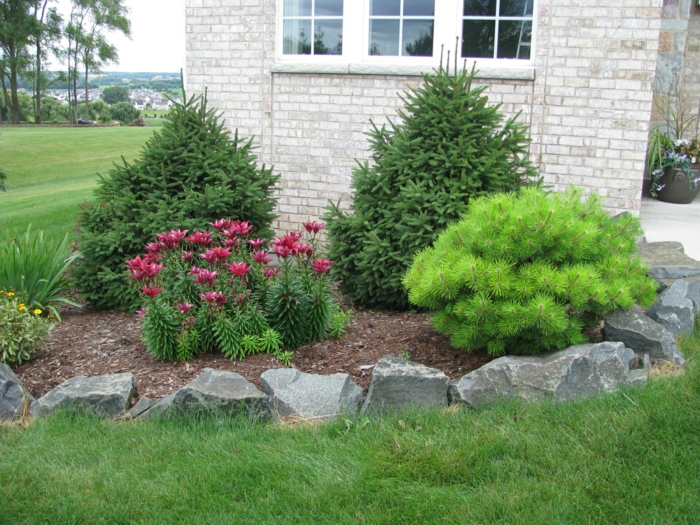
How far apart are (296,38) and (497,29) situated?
2380 millimetres

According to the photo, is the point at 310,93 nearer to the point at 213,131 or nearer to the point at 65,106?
the point at 213,131

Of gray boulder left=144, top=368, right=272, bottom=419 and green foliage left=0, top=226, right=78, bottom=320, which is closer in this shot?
gray boulder left=144, top=368, right=272, bottom=419

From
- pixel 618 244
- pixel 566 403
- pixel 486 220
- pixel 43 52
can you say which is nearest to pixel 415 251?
pixel 486 220

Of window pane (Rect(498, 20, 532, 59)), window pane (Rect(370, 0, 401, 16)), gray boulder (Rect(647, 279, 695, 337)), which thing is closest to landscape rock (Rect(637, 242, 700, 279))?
gray boulder (Rect(647, 279, 695, 337))

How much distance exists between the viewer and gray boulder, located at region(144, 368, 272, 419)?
3.58m

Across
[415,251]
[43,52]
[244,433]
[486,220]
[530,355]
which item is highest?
[43,52]

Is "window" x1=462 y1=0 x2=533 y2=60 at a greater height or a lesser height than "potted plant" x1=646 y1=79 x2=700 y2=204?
greater

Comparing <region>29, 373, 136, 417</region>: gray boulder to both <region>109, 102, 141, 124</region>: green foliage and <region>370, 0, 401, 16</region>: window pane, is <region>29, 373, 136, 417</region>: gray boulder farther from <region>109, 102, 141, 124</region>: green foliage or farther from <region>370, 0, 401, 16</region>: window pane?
<region>109, 102, 141, 124</region>: green foliage

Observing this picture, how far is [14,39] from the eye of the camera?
42812 mm

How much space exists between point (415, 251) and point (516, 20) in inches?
148

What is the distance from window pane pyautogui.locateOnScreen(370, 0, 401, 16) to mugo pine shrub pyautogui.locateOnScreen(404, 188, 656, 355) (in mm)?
4346

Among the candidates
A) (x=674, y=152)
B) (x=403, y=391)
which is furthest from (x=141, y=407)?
(x=674, y=152)

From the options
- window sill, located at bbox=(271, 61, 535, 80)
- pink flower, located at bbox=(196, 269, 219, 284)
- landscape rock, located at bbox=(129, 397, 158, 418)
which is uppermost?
window sill, located at bbox=(271, 61, 535, 80)

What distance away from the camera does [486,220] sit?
13.2ft
